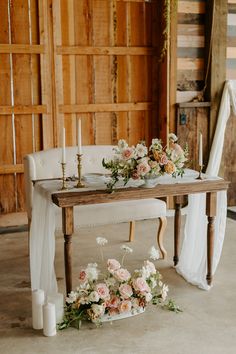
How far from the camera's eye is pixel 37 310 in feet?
9.24

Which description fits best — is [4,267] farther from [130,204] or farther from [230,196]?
[230,196]

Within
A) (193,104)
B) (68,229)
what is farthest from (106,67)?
(68,229)

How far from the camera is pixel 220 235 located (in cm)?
388

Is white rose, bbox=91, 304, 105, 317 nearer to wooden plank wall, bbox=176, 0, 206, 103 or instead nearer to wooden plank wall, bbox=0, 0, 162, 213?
wooden plank wall, bbox=0, 0, 162, 213

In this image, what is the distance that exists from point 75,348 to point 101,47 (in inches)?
127

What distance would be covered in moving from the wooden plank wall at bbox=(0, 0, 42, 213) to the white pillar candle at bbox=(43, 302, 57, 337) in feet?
7.76

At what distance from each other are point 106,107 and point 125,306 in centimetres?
267

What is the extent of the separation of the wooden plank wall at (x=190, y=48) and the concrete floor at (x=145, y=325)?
2.06m

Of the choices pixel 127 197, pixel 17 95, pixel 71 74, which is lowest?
pixel 127 197

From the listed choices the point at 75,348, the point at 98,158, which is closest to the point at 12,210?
the point at 98,158

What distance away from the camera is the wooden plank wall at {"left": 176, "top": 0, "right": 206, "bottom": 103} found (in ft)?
17.1

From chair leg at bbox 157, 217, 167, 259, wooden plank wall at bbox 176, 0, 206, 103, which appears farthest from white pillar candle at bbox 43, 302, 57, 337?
wooden plank wall at bbox 176, 0, 206, 103

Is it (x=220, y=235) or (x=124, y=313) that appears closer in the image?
(x=124, y=313)

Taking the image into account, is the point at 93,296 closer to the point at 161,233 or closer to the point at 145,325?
the point at 145,325
